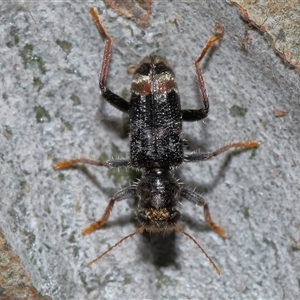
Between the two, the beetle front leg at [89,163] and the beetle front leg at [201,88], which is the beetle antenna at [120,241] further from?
the beetle front leg at [201,88]

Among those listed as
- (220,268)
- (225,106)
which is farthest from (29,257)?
(225,106)

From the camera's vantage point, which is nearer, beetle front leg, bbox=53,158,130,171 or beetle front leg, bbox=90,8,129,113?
beetle front leg, bbox=90,8,129,113

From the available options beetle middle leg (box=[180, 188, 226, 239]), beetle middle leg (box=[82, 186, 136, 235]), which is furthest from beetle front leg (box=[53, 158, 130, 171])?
beetle middle leg (box=[180, 188, 226, 239])

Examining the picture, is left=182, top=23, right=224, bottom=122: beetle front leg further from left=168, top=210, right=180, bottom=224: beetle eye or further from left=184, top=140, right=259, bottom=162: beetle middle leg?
left=168, top=210, right=180, bottom=224: beetle eye

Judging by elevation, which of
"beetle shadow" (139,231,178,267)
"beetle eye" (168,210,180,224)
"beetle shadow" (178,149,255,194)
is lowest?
"beetle shadow" (139,231,178,267)

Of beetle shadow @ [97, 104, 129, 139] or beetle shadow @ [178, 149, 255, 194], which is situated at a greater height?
beetle shadow @ [178, 149, 255, 194]

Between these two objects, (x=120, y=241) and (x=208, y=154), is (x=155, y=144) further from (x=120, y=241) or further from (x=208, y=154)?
(x=120, y=241)

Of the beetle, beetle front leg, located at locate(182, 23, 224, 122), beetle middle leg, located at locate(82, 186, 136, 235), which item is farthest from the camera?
beetle middle leg, located at locate(82, 186, 136, 235)

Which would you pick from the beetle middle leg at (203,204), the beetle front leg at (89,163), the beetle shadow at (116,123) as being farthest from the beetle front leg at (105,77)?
the beetle middle leg at (203,204)

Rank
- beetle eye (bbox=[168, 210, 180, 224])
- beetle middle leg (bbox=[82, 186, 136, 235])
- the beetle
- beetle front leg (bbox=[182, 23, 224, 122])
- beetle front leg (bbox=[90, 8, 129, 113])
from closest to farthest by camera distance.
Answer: beetle front leg (bbox=[182, 23, 224, 122]) < beetle front leg (bbox=[90, 8, 129, 113]) < the beetle < beetle eye (bbox=[168, 210, 180, 224]) < beetle middle leg (bbox=[82, 186, 136, 235])
